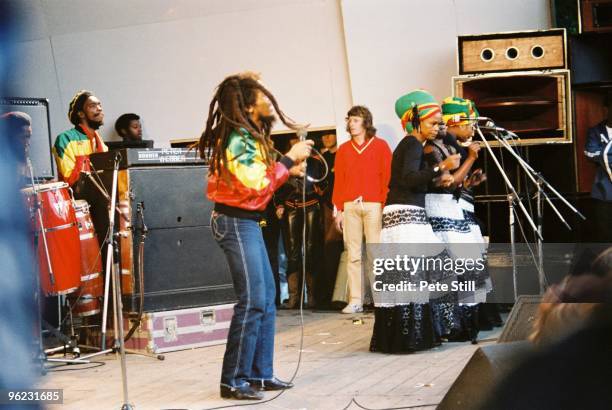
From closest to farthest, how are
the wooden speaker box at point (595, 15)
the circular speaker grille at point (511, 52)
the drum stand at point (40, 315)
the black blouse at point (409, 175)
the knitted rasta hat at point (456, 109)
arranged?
the drum stand at point (40, 315) < the black blouse at point (409, 175) < the knitted rasta hat at point (456, 109) < the wooden speaker box at point (595, 15) < the circular speaker grille at point (511, 52)

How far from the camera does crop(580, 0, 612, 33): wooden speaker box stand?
7641mm

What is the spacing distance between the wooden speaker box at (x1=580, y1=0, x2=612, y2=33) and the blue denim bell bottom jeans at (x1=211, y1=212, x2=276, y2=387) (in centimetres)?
417

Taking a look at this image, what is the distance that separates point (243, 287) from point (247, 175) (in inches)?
22.1

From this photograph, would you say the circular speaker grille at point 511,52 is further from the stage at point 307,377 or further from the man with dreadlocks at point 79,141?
the man with dreadlocks at point 79,141

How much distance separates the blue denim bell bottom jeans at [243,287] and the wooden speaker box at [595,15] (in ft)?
13.7

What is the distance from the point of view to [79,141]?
22.3 feet

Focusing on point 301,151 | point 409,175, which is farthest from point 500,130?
point 301,151

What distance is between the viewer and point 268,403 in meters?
4.66

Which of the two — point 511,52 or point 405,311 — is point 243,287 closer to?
point 405,311

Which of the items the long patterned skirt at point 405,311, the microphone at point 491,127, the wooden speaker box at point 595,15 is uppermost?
the wooden speaker box at point 595,15

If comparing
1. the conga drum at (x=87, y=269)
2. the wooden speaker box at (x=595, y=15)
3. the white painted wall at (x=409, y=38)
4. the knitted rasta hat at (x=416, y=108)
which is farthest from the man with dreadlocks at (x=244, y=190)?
the white painted wall at (x=409, y=38)

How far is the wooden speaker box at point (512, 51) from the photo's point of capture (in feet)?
25.3

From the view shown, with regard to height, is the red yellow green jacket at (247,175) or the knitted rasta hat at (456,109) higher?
the knitted rasta hat at (456,109)

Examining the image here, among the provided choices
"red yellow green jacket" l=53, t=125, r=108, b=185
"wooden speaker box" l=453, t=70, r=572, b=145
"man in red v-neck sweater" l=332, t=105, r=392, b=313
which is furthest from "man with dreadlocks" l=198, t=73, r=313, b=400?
"wooden speaker box" l=453, t=70, r=572, b=145
